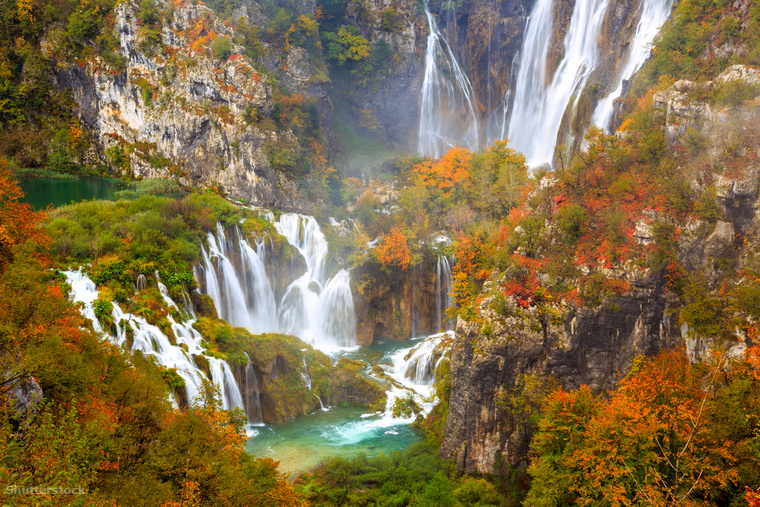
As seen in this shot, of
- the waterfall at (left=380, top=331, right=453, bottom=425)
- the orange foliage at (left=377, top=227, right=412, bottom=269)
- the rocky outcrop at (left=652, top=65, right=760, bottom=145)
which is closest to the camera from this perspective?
the rocky outcrop at (left=652, top=65, right=760, bottom=145)

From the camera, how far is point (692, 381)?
14.4 meters

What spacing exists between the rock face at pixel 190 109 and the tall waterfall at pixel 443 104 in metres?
17.9

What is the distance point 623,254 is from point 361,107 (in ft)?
133

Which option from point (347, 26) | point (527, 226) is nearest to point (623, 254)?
point (527, 226)

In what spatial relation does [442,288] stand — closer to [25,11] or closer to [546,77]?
[546,77]

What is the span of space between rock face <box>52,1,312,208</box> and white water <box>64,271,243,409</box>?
1994 centimetres

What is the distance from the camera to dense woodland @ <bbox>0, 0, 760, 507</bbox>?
10.2 meters

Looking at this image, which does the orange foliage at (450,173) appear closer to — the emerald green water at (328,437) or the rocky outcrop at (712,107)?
the rocky outcrop at (712,107)

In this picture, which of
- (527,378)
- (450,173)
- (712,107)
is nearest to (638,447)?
(527,378)

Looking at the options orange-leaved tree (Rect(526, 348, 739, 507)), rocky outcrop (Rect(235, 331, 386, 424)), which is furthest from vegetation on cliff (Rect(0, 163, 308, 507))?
rocky outcrop (Rect(235, 331, 386, 424))

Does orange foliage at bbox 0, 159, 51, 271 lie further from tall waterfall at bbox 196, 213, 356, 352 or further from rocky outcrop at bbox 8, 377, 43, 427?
tall waterfall at bbox 196, 213, 356, 352

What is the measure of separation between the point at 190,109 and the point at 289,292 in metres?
19.3

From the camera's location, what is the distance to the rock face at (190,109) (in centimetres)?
3922

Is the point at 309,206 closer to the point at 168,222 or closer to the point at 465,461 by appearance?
the point at 168,222
